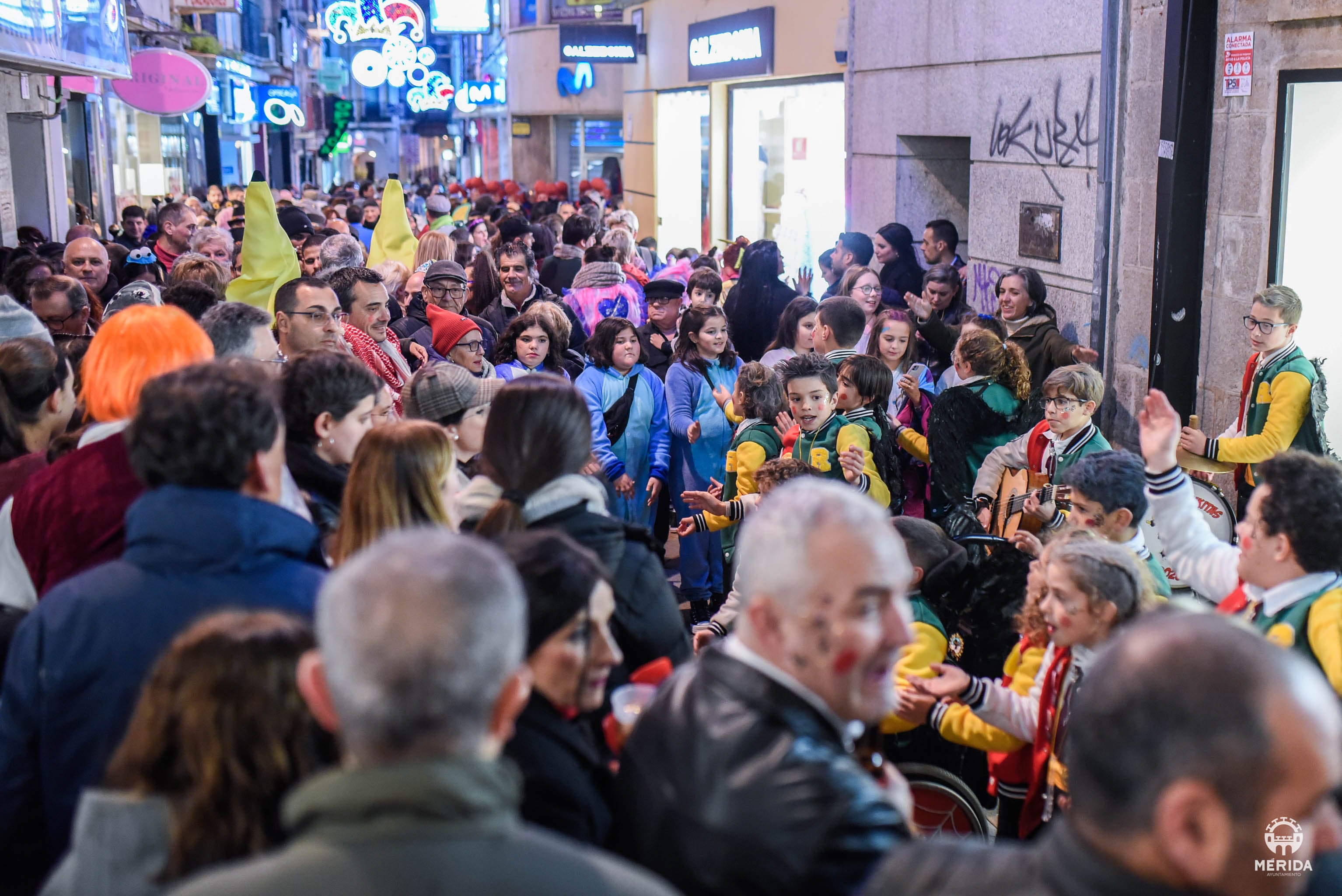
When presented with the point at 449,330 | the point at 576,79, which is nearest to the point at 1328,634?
the point at 449,330

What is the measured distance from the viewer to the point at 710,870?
194cm

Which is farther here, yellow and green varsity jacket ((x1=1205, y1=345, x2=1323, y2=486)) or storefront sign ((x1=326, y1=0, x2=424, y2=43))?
storefront sign ((x1=326, y1=0, x2=424, y2=43))

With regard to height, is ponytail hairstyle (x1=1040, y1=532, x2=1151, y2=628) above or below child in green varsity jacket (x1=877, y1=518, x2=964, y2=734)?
above

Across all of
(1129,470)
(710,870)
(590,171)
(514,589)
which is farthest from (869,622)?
(590,171)

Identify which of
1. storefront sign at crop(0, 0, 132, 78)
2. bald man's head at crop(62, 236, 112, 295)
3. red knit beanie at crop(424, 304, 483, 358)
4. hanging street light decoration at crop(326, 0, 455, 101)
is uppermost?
hanging street light decoration at crop(326, 0, 455, 101)

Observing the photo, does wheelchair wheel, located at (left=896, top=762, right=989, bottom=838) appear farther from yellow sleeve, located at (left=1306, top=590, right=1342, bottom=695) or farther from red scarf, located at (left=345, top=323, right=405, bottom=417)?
red scarf, located at (left=345, top=323, right=405, bottom=417)

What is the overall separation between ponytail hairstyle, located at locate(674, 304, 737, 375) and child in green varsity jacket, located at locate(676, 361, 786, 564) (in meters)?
0.84

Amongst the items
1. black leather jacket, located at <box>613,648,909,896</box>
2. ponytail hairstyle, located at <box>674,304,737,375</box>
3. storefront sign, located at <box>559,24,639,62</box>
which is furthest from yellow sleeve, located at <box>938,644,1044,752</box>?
storefront sign, located at <box>559,24,639,62</box>

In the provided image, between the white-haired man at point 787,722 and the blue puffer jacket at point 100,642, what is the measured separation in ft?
2.95

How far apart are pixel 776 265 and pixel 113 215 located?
14.5 metres

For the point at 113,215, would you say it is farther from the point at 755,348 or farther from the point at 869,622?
the point at 869,622

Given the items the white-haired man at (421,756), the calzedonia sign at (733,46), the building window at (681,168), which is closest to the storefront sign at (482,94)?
the building window at (681,168)

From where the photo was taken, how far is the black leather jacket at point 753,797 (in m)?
1.88

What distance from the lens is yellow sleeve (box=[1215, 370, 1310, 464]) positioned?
591cm
